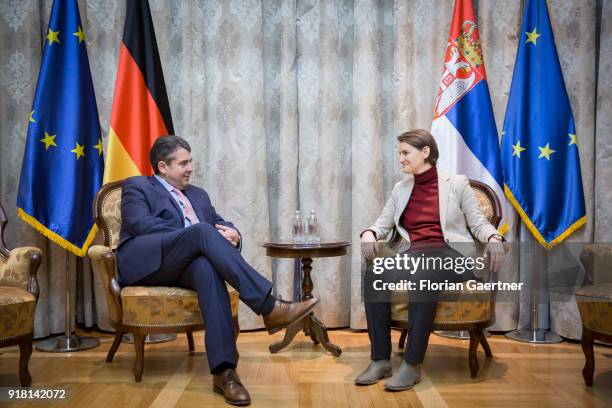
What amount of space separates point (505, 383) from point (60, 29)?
327cm

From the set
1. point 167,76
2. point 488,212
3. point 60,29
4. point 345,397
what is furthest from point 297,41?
point 345,397

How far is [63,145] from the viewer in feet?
11.9

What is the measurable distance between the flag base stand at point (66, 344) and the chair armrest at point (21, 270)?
73 centimetres

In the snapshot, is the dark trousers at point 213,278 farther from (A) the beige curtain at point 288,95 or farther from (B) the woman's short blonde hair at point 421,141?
(A) the beige curtain at point 288,95

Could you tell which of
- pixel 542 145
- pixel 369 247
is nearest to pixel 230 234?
pixel 369 247

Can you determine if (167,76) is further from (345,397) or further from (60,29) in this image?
(345,397)

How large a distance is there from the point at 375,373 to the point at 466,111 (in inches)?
74.0

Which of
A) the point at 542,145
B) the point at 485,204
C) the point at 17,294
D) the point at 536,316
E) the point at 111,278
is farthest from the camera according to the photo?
the point at 536,316

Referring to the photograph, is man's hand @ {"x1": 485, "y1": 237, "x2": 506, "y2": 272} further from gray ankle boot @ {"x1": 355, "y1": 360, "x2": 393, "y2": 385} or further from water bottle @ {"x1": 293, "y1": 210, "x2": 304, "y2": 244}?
water bottle @ {"x1": 293, "y1": 210, "x2": 304, "y2": 244}

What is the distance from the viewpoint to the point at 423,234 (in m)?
3.12

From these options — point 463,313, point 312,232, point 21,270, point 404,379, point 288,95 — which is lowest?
point 404,379

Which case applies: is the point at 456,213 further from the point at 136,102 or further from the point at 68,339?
the point at 68,339

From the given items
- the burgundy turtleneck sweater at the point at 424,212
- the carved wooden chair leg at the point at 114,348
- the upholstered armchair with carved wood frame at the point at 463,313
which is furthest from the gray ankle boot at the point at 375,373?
the carved wooden chair leg at the point at 114,348

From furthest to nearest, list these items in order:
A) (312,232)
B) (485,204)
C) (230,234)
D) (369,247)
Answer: (312,232)
(485,204)
(230,234)
(369,247)
